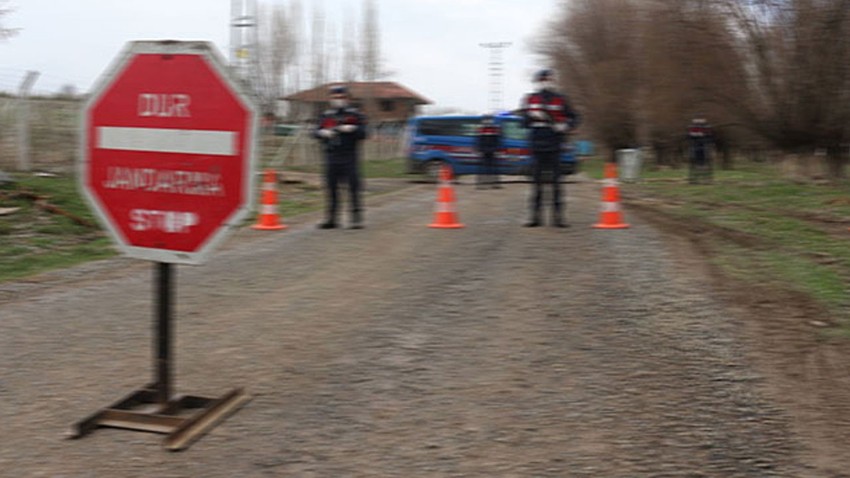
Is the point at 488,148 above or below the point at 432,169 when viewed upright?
above

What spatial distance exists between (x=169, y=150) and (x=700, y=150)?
22563 mm

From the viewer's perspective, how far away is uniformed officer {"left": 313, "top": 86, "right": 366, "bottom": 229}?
11.3 meters

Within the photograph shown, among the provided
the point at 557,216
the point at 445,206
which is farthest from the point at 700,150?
the point at 445,206

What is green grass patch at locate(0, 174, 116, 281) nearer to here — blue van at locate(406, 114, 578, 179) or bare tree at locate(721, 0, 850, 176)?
blue van at locate(406, 114, 578, 179)

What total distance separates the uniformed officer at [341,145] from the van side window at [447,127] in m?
14.7

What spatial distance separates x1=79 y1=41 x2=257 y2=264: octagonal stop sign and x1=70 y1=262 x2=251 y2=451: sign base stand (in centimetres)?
25

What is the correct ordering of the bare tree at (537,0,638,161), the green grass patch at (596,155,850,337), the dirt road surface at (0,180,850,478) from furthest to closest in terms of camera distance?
the bare tree at (537,0,638,161) < the green grass patch at (596,155,850,337) < the dirt road surface at (0,180,850,478)

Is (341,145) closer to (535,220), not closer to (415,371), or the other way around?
(535,220)

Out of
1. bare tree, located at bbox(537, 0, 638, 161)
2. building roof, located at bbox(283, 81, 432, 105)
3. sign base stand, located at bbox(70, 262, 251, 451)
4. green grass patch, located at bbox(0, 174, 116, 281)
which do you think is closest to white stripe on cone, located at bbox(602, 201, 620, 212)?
green grass patch, located at bbox(0, 174, 116, 281)

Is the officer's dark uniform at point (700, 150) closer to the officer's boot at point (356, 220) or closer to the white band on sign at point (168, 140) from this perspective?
the officer's boot at point (356, 220)

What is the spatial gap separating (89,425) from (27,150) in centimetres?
1481

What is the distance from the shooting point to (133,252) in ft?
13.2

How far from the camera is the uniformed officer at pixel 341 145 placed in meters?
11.3

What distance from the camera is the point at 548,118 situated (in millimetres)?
10734
